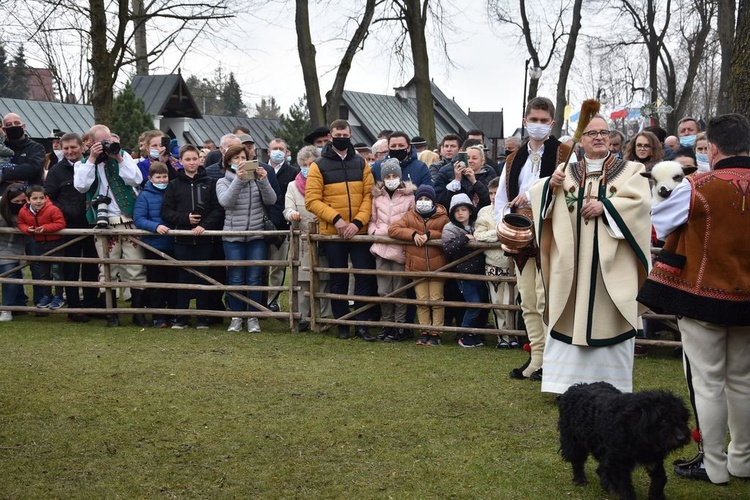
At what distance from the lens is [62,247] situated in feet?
34.1

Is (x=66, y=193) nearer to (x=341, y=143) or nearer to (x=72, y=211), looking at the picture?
(x=72, y=211)

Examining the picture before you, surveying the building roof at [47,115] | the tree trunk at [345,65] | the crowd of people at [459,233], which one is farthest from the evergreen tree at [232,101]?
the crowd of people at [459,233]

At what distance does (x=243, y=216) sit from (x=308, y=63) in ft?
35.1

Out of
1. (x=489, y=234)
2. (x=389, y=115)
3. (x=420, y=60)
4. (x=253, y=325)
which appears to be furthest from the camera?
(x=389, y=115)

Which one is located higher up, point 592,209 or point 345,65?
point 345,65

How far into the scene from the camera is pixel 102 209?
10.3 metres

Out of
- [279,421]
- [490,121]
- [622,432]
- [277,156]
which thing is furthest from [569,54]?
[490,121]

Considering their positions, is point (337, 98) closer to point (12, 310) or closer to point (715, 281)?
point (12, 310)

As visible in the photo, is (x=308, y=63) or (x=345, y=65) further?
(x=345, y=65)

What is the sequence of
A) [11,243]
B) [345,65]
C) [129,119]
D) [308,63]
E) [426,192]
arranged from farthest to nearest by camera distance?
1. [129,119]
2. [345,65]
3. [308,63]
4. [11,243]
5. [426,192]

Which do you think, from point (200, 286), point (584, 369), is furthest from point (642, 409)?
point (200, 286)

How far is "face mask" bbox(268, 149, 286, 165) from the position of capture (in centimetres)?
1122

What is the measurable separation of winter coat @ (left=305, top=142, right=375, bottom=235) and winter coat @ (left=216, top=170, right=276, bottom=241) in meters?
0.66

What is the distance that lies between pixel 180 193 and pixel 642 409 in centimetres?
681
